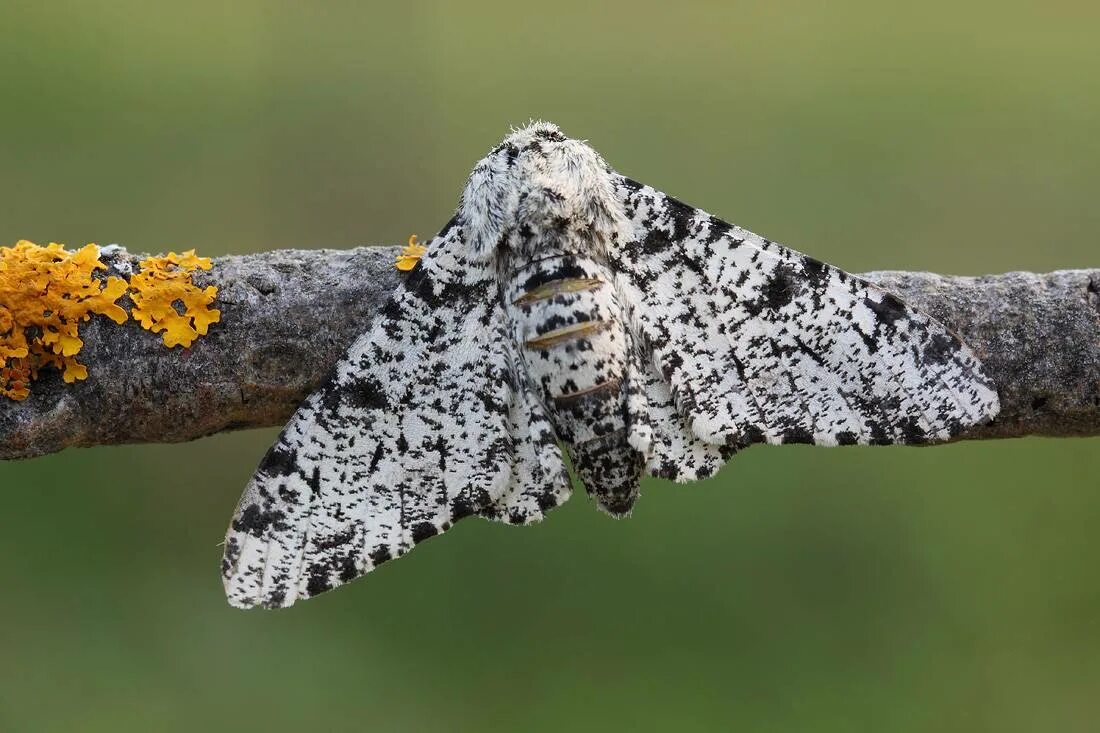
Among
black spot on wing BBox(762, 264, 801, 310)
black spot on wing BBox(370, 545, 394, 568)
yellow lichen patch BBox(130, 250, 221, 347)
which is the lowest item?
black spot on wing BBox(370, 545, 394, 568)

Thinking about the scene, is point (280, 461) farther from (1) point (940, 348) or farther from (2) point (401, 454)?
(1) point (940, 348)

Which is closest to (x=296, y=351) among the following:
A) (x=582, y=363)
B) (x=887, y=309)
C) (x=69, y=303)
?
(x=69, y=303)

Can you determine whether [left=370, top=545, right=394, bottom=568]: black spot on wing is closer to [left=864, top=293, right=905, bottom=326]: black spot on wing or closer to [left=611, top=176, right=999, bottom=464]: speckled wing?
[left=611, top=176, right=999, bottom=464]: speckled wing

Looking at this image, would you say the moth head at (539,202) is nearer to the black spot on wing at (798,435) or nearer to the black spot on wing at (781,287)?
the black spot on wing at (781,287)

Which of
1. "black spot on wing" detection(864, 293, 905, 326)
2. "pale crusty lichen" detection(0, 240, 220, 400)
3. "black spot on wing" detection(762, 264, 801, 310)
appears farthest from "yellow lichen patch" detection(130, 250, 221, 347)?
"black spot on wing" detection(864, 293, 905, 326)

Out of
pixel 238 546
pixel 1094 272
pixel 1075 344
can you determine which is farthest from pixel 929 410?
pixel 238 546

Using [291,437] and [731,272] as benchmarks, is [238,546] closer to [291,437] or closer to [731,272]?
[291,437]
